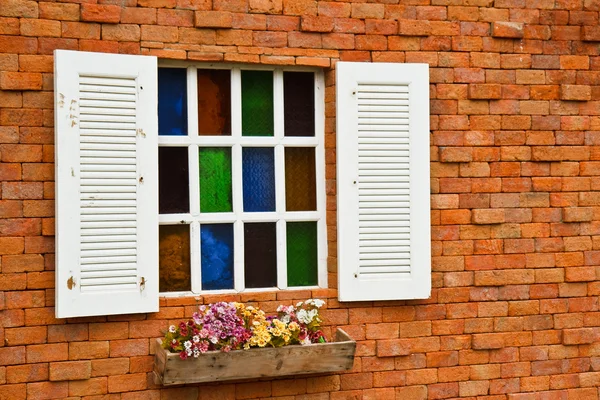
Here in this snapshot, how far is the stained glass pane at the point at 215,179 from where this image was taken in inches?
223

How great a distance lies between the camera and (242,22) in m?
5.60

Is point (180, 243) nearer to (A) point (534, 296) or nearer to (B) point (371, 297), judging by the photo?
(B) point (371, 297)

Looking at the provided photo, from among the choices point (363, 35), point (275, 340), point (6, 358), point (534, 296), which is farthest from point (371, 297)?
point (6, 358)

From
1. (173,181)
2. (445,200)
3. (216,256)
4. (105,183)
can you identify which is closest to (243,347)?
(216,256)

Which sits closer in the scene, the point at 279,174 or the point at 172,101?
the point at 172,101

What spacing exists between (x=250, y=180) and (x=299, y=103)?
59cm

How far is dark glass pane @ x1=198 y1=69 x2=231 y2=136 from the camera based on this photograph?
5.66 m

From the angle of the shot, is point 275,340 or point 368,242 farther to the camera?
point 368,242

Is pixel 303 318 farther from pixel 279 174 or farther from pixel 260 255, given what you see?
pixel 279 174

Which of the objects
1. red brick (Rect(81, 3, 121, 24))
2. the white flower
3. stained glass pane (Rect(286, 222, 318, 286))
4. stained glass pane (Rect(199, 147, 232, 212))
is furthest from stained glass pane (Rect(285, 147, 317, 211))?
red brick (Rect(81, 3, 121, 24))

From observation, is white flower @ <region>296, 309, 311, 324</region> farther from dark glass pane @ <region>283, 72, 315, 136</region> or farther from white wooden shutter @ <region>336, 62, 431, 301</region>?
dark glass pane @ <region>283, 72, 315, 136</region>

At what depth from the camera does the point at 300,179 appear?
5.85 m

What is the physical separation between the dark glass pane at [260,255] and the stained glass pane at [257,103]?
0.59m

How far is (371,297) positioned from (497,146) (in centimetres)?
131
